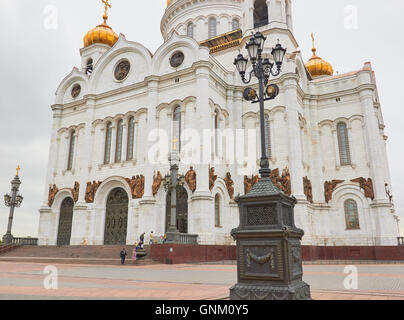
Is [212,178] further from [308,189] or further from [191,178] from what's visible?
[308,189]

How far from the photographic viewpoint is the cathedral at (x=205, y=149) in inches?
843

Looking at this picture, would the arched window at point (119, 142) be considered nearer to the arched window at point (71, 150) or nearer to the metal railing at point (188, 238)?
the arched window at point (71, 150)

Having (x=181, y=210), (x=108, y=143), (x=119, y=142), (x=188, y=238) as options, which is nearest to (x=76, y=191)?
(x=108, y=143)

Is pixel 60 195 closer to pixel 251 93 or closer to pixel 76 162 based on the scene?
pixel 76 162

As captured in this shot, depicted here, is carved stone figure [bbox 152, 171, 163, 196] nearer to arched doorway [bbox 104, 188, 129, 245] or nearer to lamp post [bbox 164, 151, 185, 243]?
arched doorway [bbox 104, 188, 129, 245]

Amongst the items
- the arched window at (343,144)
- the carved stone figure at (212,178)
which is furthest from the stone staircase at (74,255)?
the arched window at (343,144)

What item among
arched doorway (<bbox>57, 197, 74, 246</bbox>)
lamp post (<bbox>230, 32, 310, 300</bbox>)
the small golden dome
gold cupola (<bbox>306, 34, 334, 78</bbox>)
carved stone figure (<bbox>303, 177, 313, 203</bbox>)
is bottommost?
lamp post (<bbox>230, 32, 310, 300</bbox>)

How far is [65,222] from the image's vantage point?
26156 mm

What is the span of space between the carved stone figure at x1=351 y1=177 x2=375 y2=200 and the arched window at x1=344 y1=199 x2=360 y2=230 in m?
1.07

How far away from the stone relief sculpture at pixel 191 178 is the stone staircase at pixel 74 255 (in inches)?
170

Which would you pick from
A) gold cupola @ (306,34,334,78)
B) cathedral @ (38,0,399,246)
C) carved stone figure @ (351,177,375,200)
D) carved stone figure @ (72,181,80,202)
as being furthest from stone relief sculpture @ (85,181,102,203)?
gold cupola @ (306,34,334,78)

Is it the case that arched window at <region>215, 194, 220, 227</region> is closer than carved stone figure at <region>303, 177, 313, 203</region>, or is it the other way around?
arched window at <region>215, 194, 220, 227</region>

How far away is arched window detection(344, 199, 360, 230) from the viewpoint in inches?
881
